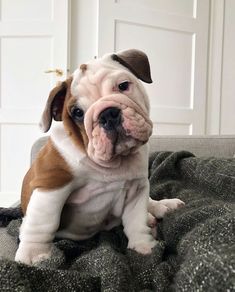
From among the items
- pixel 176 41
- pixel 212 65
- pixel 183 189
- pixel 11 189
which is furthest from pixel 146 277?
pixel 212 65

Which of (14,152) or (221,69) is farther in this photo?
(221,69)

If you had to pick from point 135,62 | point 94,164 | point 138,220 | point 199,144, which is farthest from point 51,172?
point 199,144

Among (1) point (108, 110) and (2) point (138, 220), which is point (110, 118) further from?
(2) point (138, 220)

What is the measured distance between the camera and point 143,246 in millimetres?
781

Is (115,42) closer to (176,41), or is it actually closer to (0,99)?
(176,41)

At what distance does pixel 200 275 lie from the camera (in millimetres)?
394

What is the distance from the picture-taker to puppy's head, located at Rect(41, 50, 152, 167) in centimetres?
77

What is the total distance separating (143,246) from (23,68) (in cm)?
213

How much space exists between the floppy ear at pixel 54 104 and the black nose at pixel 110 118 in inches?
6.0

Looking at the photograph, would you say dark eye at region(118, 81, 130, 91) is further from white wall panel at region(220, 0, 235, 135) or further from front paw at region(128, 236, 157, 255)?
white wall panel at region(220, 0, 235, 135)

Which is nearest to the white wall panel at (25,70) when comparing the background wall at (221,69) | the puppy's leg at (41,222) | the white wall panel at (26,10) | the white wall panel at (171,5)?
the white wall panel at (26,10)

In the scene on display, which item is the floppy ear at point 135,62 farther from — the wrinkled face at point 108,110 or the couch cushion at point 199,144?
the couch cushion at point 199,144

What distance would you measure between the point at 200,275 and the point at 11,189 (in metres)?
2.48

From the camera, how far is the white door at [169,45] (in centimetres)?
271
